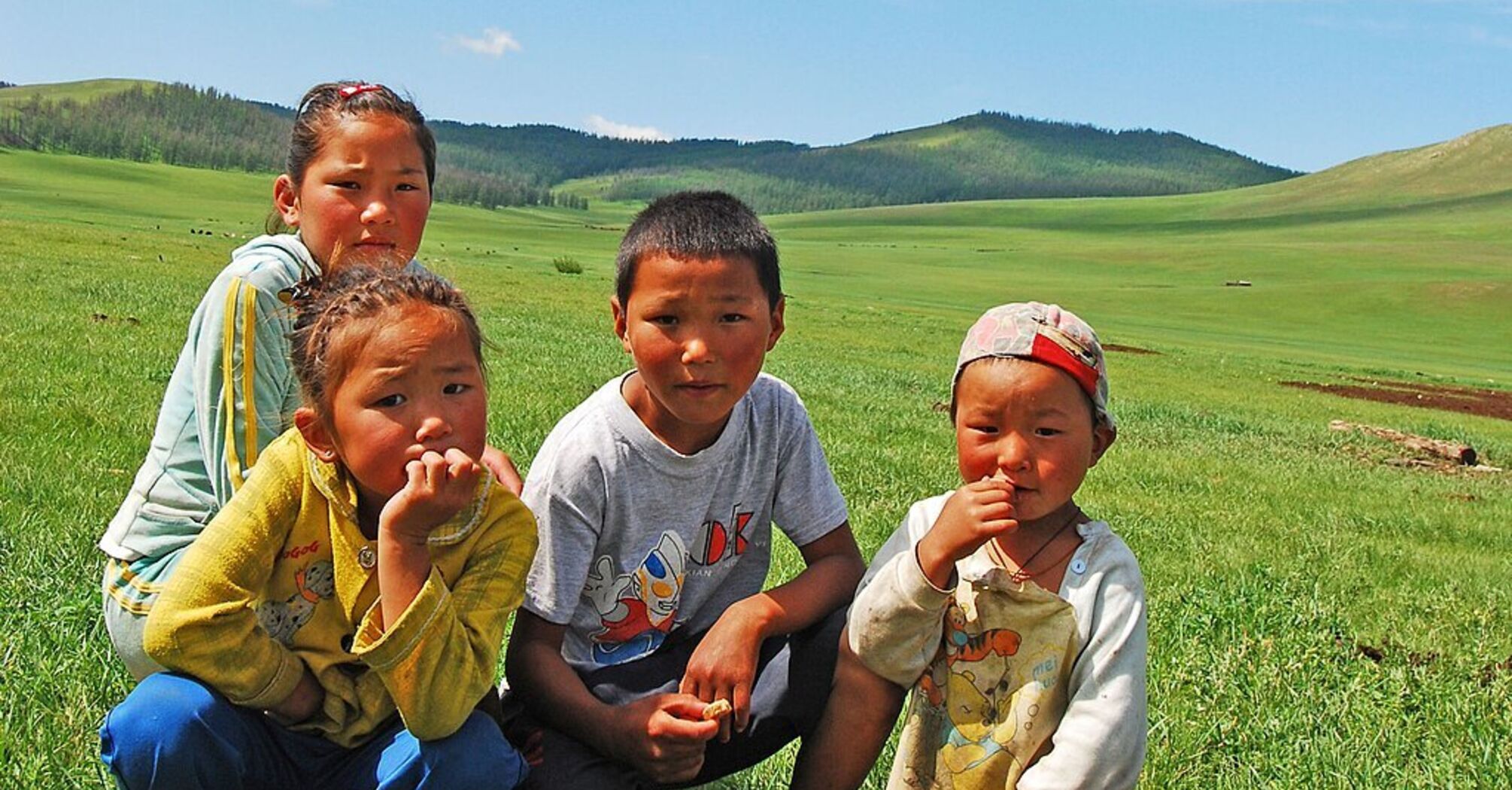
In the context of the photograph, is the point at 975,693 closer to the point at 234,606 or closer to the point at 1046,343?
the point at 1046,343

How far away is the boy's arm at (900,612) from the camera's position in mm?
3051

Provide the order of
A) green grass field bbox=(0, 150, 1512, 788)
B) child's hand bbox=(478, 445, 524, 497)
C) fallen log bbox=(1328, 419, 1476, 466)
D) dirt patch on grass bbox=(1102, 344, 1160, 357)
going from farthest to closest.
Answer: dirt patch on grass bbox=(1102, 344, 1160, 357)
fallen log bbox=(1328, 419, 1476, 466)
green grass field bbox=(0, 150, 1512, 788)
child's hand bbox=(478, 445, 524, 497)

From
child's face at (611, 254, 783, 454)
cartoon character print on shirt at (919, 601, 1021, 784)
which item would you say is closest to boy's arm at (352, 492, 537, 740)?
child's face at (611, 254, 783, 454)

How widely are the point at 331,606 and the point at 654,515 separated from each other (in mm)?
900

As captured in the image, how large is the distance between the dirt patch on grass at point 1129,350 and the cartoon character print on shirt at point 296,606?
102 feet

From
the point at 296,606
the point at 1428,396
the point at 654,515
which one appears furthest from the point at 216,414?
the point at 1428,396

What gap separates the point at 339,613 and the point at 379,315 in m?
0.73

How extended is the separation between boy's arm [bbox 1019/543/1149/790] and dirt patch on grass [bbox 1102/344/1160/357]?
99.5ft

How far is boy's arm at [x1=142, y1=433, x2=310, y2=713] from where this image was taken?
2742mm

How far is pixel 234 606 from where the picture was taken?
2.74 metres

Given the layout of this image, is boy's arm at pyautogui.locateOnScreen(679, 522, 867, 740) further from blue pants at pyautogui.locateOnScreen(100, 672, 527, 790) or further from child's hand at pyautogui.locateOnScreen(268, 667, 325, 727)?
child's hand at pyautogui.locateOnScreen(268, 667, 325, 727)

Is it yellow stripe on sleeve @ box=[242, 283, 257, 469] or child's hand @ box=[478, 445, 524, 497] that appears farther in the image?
child's hand @ box=[478, 445, 524, 497]

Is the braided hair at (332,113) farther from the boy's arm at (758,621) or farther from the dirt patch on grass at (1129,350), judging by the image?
the dirt patch on grass at (1129,350)

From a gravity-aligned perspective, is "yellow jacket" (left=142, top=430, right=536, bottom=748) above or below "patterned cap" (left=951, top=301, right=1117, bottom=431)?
Answer: below
